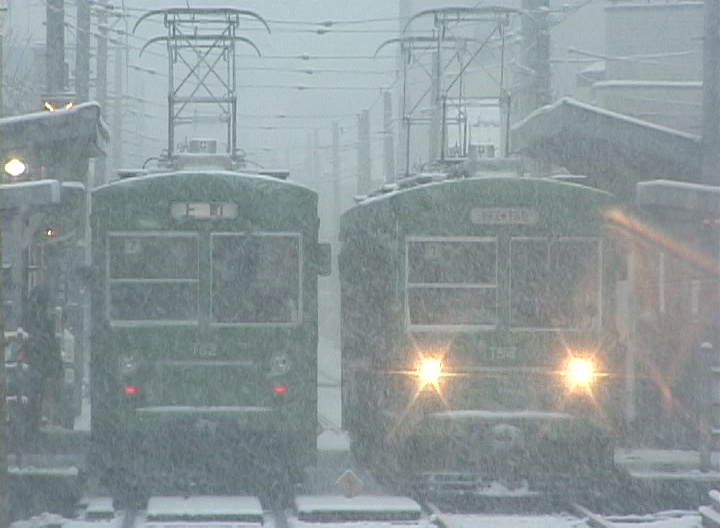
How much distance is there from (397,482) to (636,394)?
3701mm

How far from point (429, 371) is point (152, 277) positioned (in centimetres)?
254

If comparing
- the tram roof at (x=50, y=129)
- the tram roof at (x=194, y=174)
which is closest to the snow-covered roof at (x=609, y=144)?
the tram roof at (x=194, y=174)

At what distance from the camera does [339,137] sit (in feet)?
179

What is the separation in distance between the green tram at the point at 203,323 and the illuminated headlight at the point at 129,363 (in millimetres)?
11

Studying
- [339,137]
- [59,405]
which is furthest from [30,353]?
[339,137]

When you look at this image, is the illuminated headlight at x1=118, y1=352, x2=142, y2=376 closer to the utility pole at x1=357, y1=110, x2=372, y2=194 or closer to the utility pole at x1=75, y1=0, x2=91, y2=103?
the utility pole at x1=75, y1=0, x2=91, y2=103

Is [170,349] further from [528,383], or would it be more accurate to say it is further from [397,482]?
[528,383]

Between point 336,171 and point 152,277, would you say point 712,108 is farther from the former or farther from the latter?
point 336,171

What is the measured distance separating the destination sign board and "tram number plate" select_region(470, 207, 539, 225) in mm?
2130

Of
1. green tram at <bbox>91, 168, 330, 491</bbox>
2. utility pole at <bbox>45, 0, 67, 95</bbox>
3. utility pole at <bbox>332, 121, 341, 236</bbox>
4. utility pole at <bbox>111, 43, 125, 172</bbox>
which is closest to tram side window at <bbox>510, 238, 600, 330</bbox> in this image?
green tram at <bbox>91, 168, 330, 491</bbox>

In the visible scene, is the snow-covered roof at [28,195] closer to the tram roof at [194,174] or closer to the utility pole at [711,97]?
the tram roof at [194,174]

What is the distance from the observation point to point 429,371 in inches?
472

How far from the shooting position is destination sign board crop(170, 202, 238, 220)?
12.1 metres

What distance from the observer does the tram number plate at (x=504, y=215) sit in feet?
39.8
